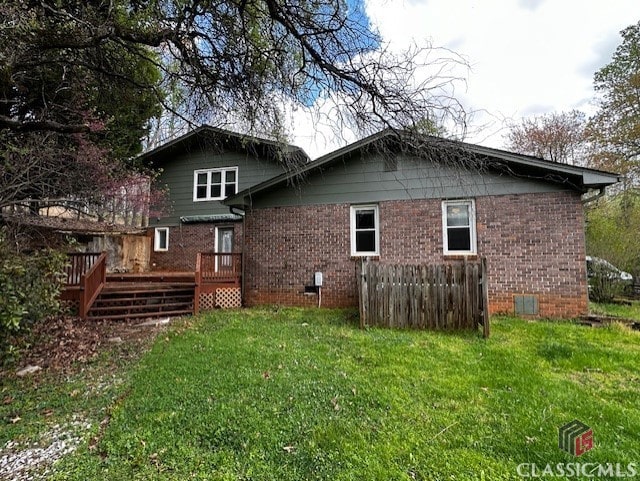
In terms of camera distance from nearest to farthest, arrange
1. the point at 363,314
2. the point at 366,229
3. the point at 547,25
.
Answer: the point at 547,25 → the point at 363,314 → the point at 366,229

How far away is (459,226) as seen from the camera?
863cm

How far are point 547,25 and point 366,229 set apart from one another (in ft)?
19.7

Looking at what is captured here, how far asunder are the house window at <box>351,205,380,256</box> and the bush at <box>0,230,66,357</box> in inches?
264

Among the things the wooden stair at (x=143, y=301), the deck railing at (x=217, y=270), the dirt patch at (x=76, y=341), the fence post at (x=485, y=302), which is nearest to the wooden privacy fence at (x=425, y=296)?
the fence post at (x=485, y=302)

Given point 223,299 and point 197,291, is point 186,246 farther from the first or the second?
point 197,291

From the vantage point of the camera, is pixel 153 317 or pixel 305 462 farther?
pixel 153 317

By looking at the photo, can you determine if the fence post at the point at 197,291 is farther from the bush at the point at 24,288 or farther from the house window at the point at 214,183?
the house window at the point at 214,183

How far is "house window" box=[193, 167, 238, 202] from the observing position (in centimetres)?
1472

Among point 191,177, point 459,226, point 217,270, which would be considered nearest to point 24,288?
point 217,270

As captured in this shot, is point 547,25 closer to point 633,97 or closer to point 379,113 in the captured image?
point 379,113

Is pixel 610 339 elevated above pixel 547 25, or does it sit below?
below

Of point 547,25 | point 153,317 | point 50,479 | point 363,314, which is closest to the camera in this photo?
point 50,479

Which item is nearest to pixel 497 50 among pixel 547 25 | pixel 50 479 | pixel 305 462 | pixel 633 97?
pixel 547 25

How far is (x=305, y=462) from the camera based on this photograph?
2533 millimetres
